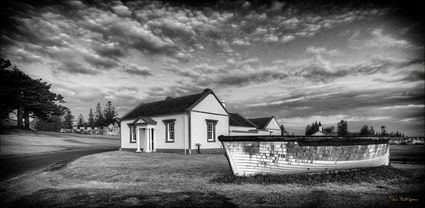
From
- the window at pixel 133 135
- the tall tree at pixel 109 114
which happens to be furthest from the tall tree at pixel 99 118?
the window at pixel 133 135

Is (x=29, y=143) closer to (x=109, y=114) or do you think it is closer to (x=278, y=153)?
(x=278, y=153)

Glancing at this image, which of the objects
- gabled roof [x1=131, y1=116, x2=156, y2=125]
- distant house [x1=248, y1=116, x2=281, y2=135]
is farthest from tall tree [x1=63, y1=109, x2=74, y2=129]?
gabled roof [x1=131, y1=116, x2=156, y2=125]

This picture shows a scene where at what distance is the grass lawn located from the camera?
671 centimetres

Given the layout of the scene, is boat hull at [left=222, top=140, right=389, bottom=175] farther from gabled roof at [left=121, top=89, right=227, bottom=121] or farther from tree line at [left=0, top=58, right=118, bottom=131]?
tree line at [left=0, top=58, right=118, bottom=131]

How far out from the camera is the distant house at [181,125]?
2330 centimetres

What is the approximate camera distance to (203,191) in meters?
7.98

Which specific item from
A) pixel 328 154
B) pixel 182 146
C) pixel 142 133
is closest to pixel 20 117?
pixel 142 133

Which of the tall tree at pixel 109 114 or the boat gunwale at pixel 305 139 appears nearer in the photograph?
the boat gunwale at pixel 305 139

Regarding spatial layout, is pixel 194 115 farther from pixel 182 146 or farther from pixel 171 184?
pixel 171 184

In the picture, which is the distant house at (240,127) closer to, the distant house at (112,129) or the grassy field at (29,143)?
the grassy field at (29,143)

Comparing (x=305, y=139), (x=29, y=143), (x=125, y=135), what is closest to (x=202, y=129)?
(x=125, y=135)

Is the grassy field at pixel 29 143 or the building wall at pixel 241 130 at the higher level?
the building wall at pixel 241 130

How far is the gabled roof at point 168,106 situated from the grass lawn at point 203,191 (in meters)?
13.3

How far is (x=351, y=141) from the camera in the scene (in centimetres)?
1073
